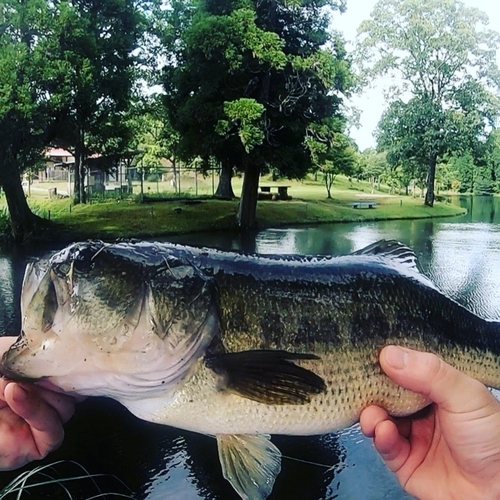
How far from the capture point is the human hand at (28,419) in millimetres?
1571

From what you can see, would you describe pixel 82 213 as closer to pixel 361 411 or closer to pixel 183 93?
pixel 183 93

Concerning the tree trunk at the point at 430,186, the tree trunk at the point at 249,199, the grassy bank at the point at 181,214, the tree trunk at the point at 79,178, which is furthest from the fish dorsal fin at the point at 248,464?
the tree trunk at the point at 430,186

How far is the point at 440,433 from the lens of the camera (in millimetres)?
1873

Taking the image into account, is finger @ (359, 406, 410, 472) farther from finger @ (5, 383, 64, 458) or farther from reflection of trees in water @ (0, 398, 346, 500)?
reflection of trees in water @ (0, 398, 346, 500)

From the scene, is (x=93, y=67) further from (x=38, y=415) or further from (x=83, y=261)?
(x=83, y=261)

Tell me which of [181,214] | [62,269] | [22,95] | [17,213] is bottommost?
[181,214]

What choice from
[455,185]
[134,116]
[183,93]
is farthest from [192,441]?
[455,185]

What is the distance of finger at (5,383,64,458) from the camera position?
1.55 metres

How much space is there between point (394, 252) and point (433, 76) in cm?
3298

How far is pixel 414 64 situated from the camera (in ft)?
107

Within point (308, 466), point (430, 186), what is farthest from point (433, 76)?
point (308, 466)

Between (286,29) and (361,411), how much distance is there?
1992 centimetres

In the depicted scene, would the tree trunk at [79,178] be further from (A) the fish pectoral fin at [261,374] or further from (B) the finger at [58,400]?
(A) the fish pectoral fin at [261,374]

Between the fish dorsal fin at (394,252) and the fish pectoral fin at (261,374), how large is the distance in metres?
0.52
